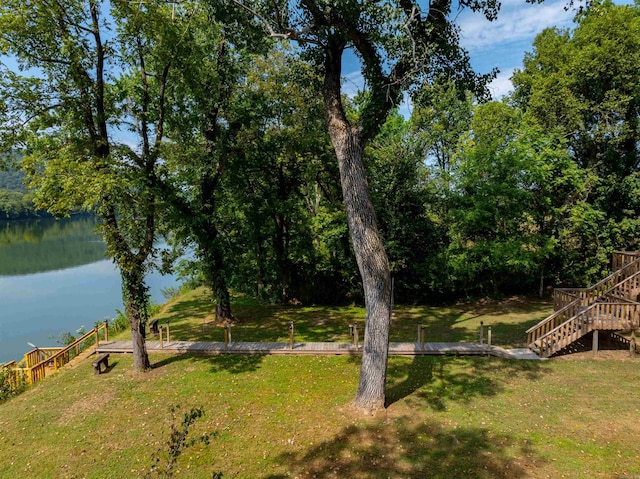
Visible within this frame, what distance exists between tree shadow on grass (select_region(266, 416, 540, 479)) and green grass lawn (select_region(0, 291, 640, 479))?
0.03 m

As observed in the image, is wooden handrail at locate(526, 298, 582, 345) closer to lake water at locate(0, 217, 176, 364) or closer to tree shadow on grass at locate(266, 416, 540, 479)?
tree shadow on grass at locate(266, 416, 540, 479)

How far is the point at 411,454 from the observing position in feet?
22.6

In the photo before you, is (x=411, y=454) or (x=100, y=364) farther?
(x=100, y=364)

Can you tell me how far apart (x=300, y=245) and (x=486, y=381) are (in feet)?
38.8

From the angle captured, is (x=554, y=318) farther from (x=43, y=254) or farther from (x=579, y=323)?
(x=43, y=254)

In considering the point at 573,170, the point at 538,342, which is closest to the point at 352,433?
the point at 538,342

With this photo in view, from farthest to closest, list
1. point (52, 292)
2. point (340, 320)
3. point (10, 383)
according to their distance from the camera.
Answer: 1. point (52, 292)
2. point (340, 320)
3. point (10, 383)

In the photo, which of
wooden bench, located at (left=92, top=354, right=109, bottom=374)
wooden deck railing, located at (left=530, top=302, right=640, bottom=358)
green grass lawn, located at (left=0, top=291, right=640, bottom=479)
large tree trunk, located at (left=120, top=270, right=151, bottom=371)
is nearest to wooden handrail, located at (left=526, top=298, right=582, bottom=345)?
wooden deck railing, located at (left=530, top=302, right=640, bottom=358)

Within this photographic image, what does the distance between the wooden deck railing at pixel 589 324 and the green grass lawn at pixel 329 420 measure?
30.6 inches

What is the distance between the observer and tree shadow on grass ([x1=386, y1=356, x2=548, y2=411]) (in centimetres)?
916

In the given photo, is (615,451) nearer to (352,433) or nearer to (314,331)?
(352,433)

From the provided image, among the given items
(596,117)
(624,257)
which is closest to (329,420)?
(624,257)

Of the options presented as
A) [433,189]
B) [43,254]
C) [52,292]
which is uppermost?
[433,189]

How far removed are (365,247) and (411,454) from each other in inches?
158
